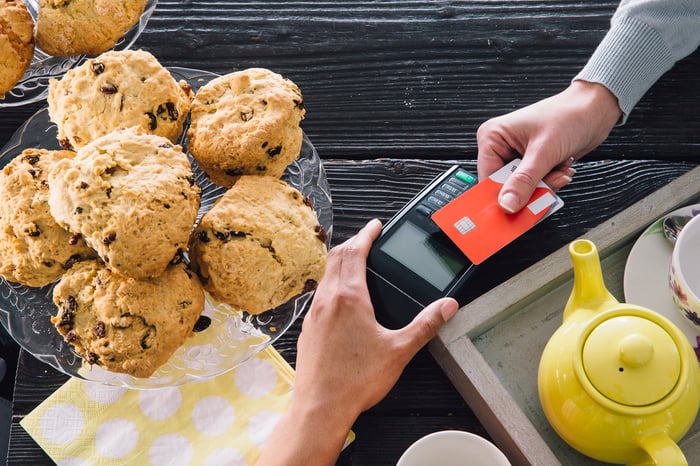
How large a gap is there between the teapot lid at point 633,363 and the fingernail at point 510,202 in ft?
0.75

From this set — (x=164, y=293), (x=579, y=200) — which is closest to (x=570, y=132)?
(x=579, y=200)

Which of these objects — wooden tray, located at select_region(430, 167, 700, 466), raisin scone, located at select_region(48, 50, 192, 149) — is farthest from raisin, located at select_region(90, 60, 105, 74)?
wooden tray, located at select_region(430, 167, 700, 466)

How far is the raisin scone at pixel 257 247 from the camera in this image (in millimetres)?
635

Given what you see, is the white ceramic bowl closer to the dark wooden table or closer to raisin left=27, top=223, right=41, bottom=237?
the dark wooden table

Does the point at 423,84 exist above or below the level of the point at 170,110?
below

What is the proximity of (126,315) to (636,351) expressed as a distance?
1.64 ft

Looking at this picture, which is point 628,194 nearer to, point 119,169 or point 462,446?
point 462,446

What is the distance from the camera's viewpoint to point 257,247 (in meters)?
0.64

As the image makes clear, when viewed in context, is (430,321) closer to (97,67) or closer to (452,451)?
(452,451)

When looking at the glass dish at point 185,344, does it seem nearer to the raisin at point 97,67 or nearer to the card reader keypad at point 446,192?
the raisin at point 97,67

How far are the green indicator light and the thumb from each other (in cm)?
19

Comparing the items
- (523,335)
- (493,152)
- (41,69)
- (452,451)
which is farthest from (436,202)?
(41,69)

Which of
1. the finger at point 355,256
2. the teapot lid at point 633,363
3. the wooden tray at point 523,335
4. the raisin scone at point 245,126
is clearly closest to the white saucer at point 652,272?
the wooden tray at point 523,335

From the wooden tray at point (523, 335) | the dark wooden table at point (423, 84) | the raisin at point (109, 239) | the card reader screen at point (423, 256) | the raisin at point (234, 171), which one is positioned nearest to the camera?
the raisin at point (109, 239)
